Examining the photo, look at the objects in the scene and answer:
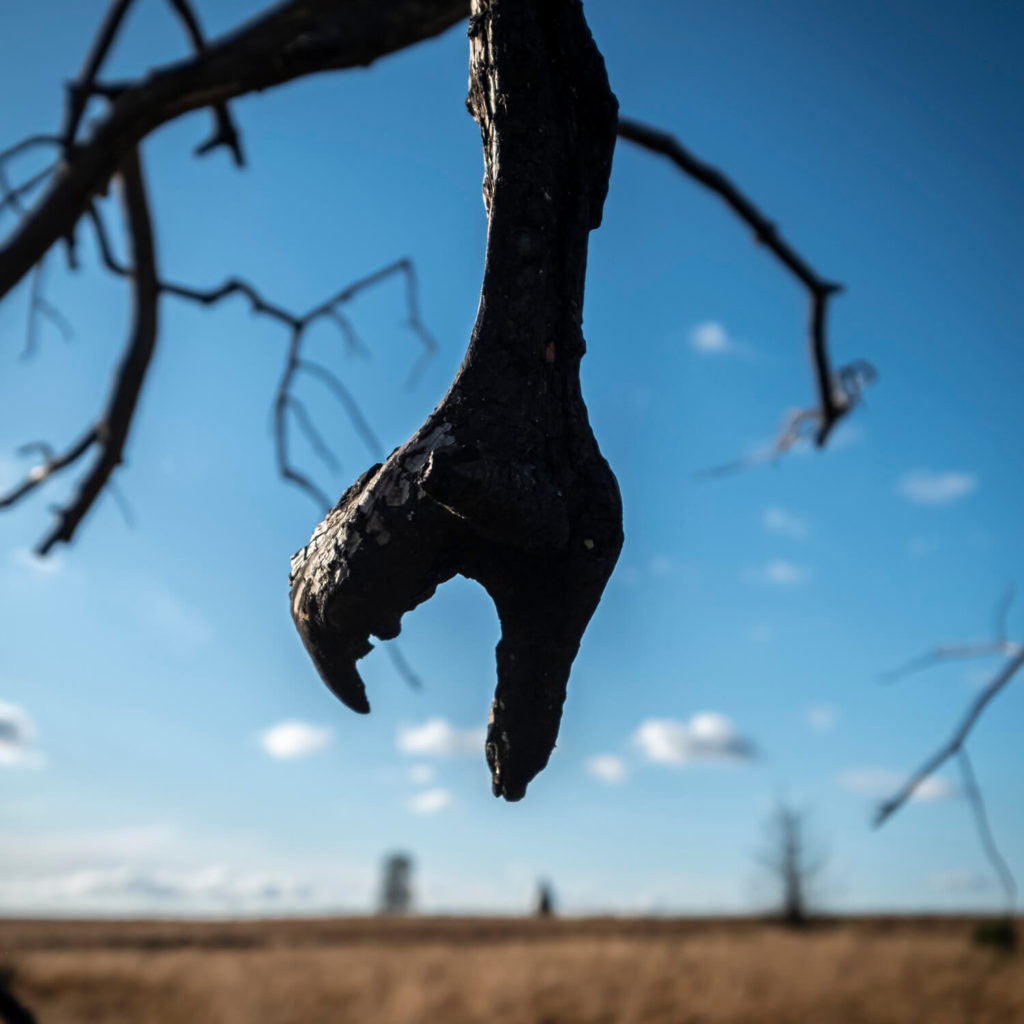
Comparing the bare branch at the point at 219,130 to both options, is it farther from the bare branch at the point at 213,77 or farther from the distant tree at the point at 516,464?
the distant tree at the point at 516,464

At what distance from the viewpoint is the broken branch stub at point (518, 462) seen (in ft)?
2.25

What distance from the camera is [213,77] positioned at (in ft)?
4.90

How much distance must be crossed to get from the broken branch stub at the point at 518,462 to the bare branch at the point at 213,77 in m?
0.73

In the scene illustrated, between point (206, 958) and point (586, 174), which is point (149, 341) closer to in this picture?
point (586, 174)

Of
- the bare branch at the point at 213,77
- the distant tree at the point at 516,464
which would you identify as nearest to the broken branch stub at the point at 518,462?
the distant tree at the point at 516,464

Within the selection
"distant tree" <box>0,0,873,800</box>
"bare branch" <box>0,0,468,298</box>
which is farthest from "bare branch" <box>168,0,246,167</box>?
"distant tree" <box>0,0,873,800</box>

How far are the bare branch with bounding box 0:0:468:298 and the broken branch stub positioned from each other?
0.73 meters

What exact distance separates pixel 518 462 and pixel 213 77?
1.14 metres

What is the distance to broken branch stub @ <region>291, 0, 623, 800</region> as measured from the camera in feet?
2.25

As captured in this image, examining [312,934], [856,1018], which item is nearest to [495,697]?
[856,1018]

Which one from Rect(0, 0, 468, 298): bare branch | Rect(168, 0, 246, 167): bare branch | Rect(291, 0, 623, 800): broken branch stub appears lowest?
Rect(291, 0, 623, 800): broken branch stub

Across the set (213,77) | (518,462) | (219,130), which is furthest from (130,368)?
(518,462)

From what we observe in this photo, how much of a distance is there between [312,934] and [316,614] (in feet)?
71.9

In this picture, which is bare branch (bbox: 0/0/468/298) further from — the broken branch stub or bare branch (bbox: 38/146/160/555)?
bare branch (bbox: 38/146/160/555)
